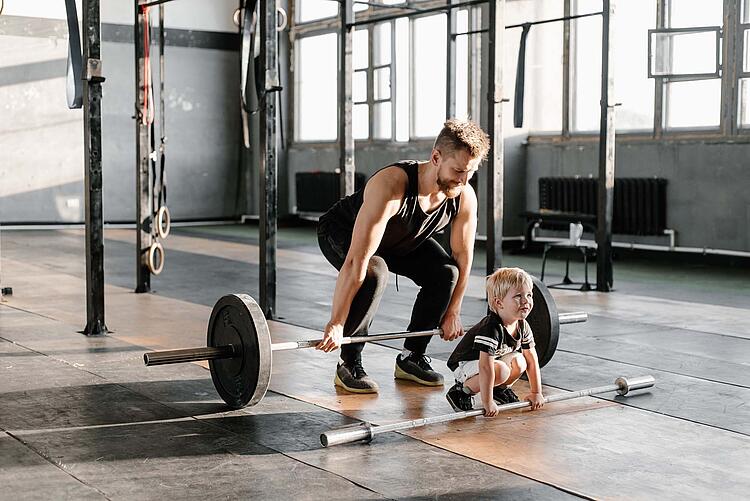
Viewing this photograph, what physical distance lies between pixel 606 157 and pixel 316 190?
6676 mm

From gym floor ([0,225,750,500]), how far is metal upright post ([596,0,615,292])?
33.5 inches

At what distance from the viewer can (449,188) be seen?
3145mm

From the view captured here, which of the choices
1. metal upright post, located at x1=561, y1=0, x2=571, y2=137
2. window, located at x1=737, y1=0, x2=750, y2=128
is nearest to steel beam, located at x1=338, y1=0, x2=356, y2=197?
window, located at x1=737, y1=0, x2=750, y2=128

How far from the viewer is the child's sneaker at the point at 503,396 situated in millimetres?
3361

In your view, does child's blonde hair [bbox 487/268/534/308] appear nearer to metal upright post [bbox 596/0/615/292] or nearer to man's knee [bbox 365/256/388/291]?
man's knee [bbox 365/256/388/291]

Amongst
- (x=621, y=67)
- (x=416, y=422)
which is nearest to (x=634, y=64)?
(x=621, y=67)

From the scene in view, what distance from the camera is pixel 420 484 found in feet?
8.34

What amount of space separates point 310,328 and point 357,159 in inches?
290

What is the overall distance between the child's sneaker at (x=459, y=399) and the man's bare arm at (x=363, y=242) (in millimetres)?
446

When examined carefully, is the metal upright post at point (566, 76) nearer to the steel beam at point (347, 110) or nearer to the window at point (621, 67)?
the window at point (621, 67)

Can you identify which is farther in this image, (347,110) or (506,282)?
(347,110)

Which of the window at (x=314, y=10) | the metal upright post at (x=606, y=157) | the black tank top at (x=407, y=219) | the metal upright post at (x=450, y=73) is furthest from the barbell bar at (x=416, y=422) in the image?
the window at (x=314, y=10)

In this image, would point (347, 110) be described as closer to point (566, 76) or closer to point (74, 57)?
point (74, 57)

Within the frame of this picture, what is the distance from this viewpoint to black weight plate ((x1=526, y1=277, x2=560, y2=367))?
147 inches
